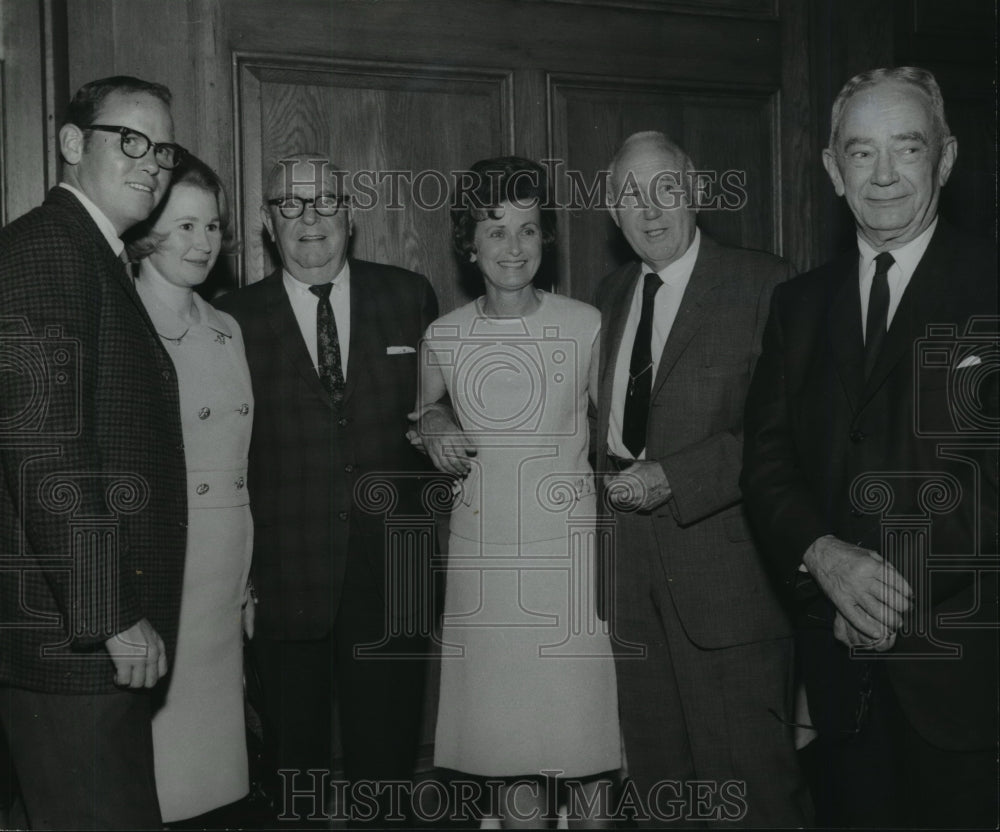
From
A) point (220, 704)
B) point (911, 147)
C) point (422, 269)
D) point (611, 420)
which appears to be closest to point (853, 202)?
point (911, 147)

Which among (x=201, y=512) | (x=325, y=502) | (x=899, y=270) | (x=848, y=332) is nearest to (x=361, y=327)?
(x=325, y=502)

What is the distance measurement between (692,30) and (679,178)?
1.10 m

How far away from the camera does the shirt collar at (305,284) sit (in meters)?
2.81

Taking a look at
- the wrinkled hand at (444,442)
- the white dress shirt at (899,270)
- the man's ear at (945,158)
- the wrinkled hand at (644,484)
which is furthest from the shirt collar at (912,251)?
the wrinkled hand at (444,442)

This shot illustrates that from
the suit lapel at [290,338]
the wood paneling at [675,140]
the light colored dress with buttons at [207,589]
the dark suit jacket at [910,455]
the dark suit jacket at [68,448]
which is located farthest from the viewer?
the wood paneling at [675,140]

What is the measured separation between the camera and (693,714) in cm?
256

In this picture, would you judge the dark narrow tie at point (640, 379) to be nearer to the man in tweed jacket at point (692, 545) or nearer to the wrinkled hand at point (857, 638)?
the man in tweed jacket at point (692, 545)

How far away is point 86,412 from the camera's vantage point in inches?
80.7

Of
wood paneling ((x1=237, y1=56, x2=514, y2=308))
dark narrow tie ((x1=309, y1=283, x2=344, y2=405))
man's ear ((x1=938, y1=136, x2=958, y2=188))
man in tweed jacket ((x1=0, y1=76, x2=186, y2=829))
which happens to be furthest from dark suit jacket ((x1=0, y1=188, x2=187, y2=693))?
man's ear ((x1=938, y1=136, x2=958, y2=188))

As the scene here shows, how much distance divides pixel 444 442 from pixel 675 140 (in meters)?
1.44

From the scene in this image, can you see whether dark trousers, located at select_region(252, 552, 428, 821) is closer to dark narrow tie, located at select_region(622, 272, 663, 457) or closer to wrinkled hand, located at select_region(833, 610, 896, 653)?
dark narrow tie, located at select_region(622, 272, 663, 457)

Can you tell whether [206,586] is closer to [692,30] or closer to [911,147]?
[911,147]

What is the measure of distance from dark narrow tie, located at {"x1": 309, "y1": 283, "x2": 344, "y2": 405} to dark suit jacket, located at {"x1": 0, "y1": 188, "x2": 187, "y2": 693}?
0.64 m

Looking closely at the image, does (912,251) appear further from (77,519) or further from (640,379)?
(77,519)
